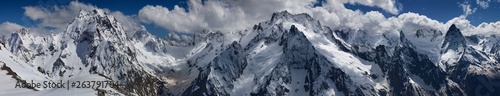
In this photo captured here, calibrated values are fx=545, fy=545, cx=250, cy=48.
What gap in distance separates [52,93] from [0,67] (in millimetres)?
50825

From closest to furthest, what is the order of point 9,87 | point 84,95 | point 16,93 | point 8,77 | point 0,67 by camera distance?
point 84,95 < point 16,93 < point 9,87 < point 8,77 < point 0,67

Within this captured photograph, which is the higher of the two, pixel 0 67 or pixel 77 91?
pixel 0 67

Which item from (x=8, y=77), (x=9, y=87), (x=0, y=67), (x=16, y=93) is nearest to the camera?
(x=16, y=93)

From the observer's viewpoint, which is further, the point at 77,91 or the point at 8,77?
the point at 8,77

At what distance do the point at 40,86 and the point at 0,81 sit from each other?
32.3 meters

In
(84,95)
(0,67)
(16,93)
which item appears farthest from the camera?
(0,67)

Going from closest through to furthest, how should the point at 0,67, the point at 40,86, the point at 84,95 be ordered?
1. the point at 84,95
2. the point at 0,67
3. the point at 40,86

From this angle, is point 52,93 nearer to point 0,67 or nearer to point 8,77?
point 8,77

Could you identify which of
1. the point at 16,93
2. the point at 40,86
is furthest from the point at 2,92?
the point at 40,86

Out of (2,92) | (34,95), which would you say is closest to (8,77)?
(2,92)

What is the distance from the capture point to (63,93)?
138m

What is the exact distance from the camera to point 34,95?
13712 centimetres

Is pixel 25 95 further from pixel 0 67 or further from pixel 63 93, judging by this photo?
pixel 0 67

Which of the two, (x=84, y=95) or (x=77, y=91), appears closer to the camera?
(x=84, y=95)
